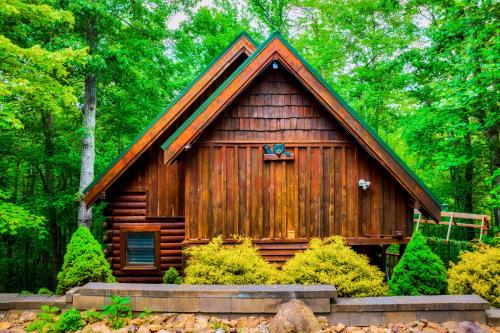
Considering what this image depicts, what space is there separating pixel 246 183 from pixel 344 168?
2470 millimetres

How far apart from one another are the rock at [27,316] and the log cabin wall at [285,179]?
3.34 meters

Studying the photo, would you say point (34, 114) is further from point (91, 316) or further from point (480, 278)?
point (480, 278)

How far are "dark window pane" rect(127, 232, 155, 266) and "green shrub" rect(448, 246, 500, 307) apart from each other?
24.6 ft

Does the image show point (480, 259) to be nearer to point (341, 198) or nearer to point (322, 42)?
point (341, 198)

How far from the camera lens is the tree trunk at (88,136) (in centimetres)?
1252

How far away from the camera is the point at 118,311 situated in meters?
5.81

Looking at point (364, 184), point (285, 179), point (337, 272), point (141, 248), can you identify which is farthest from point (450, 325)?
point (141, 248)

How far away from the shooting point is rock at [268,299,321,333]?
5.22m

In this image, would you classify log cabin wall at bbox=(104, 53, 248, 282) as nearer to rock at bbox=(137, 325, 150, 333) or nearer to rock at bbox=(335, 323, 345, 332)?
rock at bbox=(137, 325, 150, 333)

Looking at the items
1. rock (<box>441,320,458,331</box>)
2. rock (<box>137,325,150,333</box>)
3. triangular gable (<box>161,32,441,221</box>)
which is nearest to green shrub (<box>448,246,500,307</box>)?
rock (<box>441,320,458,331</box>)

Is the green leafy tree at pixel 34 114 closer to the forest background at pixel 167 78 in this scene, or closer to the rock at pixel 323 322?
the forest background at pixel 167 78

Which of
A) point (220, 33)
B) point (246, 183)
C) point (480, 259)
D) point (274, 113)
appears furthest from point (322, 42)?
point (480, 259)

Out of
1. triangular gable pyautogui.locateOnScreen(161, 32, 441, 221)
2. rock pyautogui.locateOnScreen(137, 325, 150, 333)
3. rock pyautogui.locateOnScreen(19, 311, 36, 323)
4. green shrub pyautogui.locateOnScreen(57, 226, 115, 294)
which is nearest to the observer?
rock pyautogui.locateOnScreen(137, 325, 150, 333)

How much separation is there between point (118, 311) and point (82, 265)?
1.36m
